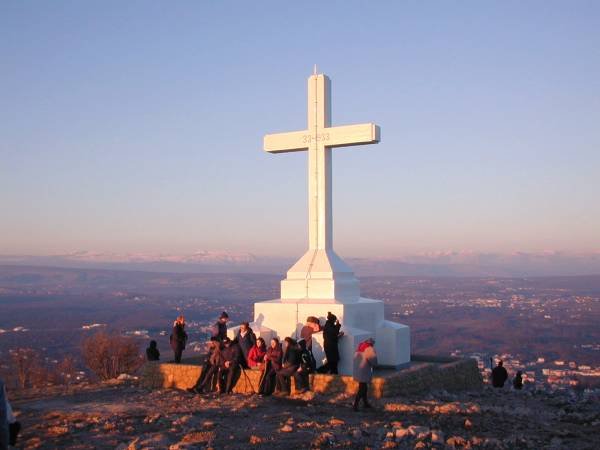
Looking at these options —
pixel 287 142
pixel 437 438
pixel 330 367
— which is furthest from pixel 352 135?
pixel 437 438

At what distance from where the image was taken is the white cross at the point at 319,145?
55.4 feet

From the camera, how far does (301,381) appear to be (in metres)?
13.5

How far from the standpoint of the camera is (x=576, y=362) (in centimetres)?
4006

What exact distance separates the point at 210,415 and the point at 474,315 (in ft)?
225

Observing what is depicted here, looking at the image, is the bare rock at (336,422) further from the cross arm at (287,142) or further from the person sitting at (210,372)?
the cross arm at (287,142)

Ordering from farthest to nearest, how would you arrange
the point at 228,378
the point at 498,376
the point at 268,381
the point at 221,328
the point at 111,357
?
1. the point at 111,357
2. the point at 498,376
3. the point at 221,328
4. the point at 228,378
5. the point at 268,381

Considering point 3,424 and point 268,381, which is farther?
point 268,381

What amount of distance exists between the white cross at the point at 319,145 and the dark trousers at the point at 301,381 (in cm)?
410

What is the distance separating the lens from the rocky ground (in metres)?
9.37

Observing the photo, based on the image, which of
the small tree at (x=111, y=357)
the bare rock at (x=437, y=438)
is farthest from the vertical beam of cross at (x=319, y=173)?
the bare rock at (x=437, y=438)

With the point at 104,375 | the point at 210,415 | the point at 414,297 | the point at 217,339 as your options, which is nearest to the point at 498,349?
the point at 104,375

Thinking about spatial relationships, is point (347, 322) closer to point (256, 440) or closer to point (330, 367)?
point (330, 367)

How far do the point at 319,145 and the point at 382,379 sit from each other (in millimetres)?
6143

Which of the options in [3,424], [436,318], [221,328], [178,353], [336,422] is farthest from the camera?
[436,318]
